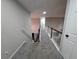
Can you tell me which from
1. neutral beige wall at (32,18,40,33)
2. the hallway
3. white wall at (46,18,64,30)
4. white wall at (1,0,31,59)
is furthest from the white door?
neutral beige wall at (32,18,40,33)

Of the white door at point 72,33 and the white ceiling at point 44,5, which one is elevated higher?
the white ceiling at point 44,5

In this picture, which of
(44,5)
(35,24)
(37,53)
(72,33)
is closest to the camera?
(72,33)

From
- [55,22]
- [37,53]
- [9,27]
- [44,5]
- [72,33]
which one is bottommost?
[37,53]

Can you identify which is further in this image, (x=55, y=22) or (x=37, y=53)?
(x=55, y=22)

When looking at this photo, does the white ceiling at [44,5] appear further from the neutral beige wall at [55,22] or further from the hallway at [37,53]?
the neutral beige wall at [55,22]

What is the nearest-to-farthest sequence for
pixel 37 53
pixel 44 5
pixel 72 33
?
1. pixel 72 33
2. pixel 37 53
3. pixel 44 5

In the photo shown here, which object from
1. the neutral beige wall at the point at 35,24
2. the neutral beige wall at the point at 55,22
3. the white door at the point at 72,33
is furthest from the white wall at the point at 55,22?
the white door at the point at 72,33

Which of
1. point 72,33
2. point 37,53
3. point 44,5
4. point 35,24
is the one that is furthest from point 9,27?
point 35,24

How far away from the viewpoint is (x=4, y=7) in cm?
287

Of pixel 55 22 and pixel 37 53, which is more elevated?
pixel 55 22

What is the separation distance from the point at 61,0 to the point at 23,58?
263 centimetres

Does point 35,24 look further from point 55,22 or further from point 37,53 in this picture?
point 37,53

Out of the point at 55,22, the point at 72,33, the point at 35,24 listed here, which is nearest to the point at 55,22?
the point at 55,22

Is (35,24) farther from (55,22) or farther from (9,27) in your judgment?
(9,27)
